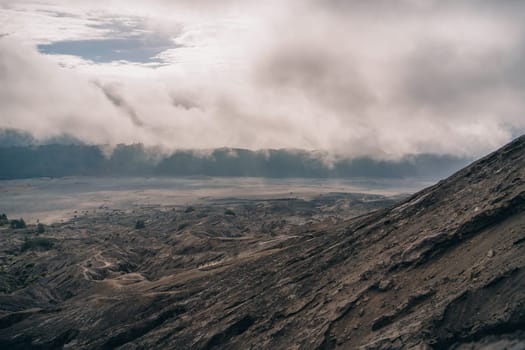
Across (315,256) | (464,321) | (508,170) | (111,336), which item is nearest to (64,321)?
(111,336)

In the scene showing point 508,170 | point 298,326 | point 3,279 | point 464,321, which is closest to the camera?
point 464,321

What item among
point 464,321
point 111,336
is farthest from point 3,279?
point 464,321

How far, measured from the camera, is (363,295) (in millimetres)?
39281

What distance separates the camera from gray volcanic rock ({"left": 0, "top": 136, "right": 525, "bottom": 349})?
1200 inches

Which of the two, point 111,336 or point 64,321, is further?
point 64,321

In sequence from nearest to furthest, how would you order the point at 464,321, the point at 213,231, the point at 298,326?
the point at 464,321
the point at 298,326
the point at 213,231

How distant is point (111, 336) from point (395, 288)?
3238cm

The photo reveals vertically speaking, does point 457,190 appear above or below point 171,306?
above

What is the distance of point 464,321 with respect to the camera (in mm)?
29547

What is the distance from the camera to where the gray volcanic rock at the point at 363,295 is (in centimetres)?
3047

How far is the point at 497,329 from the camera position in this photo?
1080 inches

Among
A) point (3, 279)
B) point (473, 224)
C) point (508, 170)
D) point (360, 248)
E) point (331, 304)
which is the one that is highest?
point (508, 170)

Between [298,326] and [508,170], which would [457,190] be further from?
[298,326]

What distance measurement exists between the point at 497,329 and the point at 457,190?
2365cm
